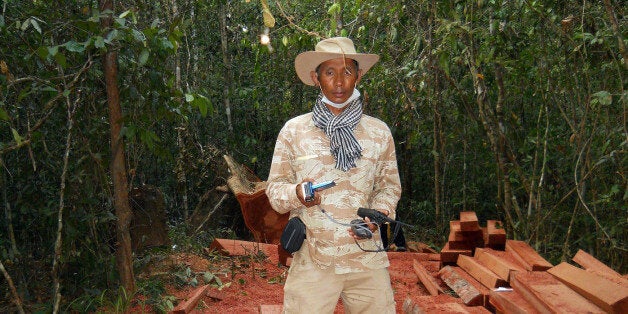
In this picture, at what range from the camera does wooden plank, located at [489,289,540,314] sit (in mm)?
4466

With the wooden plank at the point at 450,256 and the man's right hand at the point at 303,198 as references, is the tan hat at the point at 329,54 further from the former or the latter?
the wooden plank at the point at 450,256

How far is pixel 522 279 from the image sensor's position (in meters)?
4.84

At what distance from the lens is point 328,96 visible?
3539mm

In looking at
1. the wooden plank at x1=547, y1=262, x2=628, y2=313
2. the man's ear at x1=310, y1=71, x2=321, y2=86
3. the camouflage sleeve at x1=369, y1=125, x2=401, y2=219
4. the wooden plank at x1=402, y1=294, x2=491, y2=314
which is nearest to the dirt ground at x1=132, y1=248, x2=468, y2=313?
the wooden plank at x1=402, y1=294, x2=491, y2=314

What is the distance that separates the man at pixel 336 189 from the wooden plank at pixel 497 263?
7.37 ft

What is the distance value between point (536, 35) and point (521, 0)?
1957mm

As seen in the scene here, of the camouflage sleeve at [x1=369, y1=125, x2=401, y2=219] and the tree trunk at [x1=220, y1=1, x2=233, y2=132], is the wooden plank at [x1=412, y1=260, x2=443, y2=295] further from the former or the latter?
the tree trunk at [x1=220, y1=1, x2=233, y2=132]

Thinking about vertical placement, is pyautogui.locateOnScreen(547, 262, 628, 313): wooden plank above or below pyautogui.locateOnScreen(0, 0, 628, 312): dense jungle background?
below

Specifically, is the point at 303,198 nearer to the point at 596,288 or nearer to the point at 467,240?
the point at 596,288

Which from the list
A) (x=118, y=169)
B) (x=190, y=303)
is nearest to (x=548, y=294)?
(x=190, y=303)

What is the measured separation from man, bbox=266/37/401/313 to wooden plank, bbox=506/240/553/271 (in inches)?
92.0

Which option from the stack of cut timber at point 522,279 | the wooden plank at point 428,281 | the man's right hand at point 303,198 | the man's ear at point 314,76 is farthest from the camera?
the wooden plank at point 428,281

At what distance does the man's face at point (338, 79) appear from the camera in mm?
3502

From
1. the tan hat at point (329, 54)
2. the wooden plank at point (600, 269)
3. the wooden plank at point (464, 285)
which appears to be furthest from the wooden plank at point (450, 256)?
the tan hat at point (329, 54)
